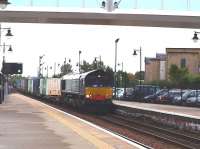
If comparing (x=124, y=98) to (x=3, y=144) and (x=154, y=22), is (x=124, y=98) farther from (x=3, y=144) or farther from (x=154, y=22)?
(x=3, y=144)

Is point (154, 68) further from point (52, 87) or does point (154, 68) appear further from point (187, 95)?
point (187, 95)

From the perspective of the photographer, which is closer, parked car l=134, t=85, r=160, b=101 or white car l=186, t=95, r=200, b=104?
white car l=186, t=95, r=200, b=104

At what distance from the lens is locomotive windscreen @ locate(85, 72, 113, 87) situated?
136ft

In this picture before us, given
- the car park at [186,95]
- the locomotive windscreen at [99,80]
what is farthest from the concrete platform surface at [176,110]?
the car park at [186,95]

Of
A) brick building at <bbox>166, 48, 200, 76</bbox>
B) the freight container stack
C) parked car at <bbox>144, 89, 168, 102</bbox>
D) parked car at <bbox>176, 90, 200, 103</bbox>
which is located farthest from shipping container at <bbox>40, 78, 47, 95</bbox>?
brick building at <bbox>166, 48, 200, 76</bbox>

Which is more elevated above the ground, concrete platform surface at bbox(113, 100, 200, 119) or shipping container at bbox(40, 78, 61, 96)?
shipping container at bbox(40, 78, 61, 96)

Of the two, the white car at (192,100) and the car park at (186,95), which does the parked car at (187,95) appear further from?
the white car at (192,100)

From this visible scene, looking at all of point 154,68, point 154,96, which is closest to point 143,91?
point 154,96

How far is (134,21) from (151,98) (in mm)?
25834

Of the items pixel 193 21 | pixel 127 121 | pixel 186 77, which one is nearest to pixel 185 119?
pixel 127 121

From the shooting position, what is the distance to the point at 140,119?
37500mm

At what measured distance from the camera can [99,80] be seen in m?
41.8

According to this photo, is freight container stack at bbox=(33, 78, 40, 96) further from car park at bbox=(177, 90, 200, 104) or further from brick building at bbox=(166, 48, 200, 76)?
brick building at bbox=(166, 48, 200, 76)

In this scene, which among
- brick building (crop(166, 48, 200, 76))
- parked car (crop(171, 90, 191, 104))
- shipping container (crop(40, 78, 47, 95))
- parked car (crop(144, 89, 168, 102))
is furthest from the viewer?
brick building (crop(166, 48, 200, 76))
